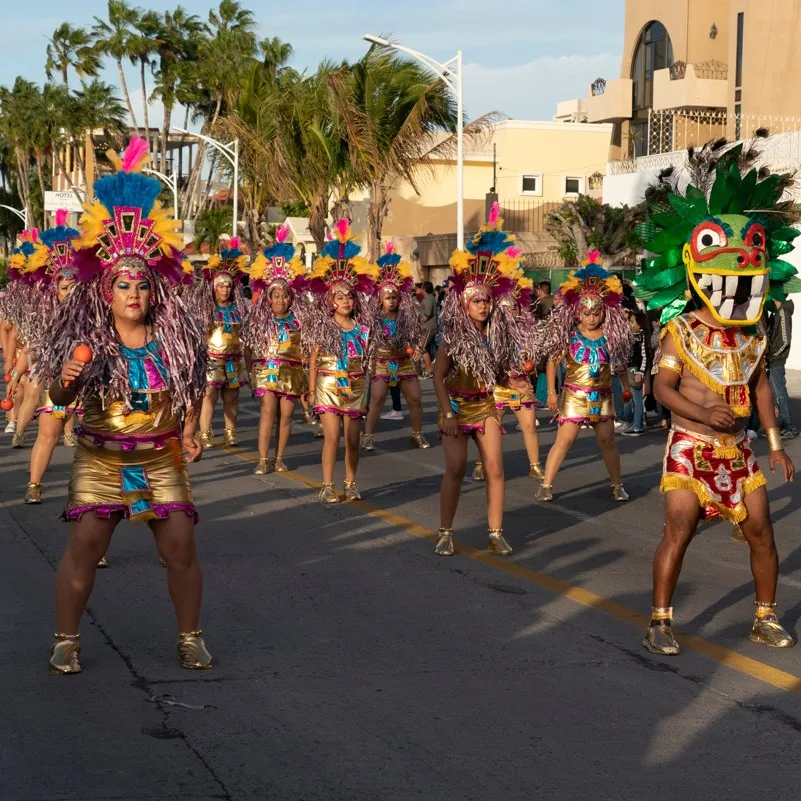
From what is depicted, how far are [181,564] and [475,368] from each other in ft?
11.7

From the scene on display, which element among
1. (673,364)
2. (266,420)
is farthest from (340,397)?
(673,364)

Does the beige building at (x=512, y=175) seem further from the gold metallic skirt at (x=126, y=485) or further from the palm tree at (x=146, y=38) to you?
the gold metallic skirt at (x=126, y=485)

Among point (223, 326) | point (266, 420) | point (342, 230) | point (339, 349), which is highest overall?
point (342, 230)

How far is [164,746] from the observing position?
209 inches

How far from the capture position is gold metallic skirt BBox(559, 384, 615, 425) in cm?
1200

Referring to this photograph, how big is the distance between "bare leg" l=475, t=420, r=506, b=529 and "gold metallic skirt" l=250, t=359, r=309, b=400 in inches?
192

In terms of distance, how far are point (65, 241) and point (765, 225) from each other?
27.9 feet

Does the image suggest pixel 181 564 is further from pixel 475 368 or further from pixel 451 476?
pixel 475 368

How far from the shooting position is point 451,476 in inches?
369

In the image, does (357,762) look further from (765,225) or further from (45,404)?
(45,404)

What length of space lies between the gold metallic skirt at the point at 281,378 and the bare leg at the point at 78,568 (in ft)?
25.4

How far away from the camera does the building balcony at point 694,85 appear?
39312mm

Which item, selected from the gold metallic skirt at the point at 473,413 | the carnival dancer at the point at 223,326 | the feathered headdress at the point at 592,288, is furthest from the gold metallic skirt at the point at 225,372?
the gold metallic skirt at the point at 473,413

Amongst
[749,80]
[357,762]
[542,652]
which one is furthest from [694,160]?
[749,80]
